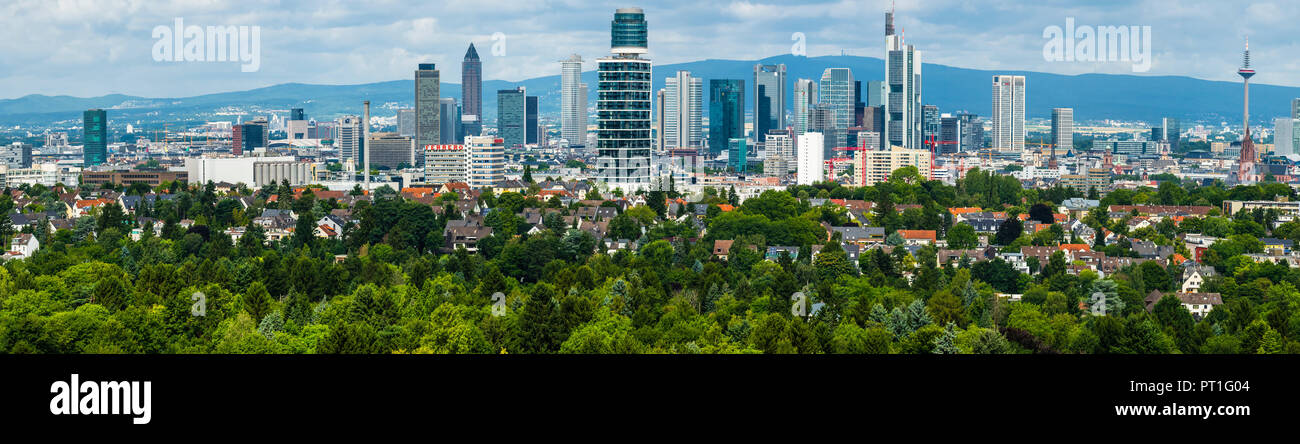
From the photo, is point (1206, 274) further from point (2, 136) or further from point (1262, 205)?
point (2, 136)

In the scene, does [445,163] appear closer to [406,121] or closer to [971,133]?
[406,121]

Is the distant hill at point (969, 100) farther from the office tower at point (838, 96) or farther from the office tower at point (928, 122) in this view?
the office tower at point (838, 96)

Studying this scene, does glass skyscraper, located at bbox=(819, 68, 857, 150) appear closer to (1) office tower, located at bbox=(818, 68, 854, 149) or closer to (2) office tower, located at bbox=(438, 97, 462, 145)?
(1) office tower, located at bbox=(818, 68, 854, 149)

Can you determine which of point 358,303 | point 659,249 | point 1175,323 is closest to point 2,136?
point 659,249

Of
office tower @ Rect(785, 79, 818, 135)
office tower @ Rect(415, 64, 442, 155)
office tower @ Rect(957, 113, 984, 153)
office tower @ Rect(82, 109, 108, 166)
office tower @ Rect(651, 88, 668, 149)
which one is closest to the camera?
office tower @ Rect(82, 109, 108, 166)

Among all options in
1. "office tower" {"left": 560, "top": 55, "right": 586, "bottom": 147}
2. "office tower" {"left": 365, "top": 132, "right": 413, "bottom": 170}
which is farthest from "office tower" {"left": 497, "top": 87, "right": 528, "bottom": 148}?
"office tower" {"left": 365, "top": 132, "right": 413, "bottom": 170}

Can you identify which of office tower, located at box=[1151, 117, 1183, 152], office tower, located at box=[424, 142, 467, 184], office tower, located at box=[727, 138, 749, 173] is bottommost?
office tower, located at box=[424, 142, 467, 184]

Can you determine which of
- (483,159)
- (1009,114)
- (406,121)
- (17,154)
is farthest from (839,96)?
(17,154)
